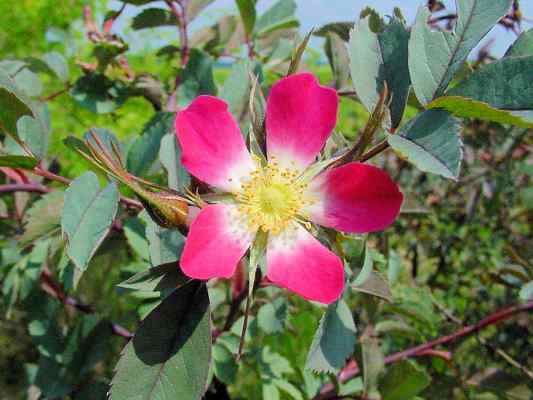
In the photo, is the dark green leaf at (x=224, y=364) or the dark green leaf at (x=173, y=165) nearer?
the dark green leaf at (x=173, y=165)

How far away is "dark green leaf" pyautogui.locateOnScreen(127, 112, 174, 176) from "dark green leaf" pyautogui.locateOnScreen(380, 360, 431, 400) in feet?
1.26

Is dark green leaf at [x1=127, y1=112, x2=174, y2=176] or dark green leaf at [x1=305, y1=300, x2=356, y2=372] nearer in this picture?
dark green leaf at [x1=305, y1=300, x2=356, y2=372]

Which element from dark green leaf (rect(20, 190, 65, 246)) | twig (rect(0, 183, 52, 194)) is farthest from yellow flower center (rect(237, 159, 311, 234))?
twig (rect(0, 183, 52, 194))

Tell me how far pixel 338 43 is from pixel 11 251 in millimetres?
596

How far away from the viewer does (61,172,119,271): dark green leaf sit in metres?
0.49

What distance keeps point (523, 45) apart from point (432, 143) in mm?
131

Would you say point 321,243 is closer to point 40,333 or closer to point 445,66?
point 445,66

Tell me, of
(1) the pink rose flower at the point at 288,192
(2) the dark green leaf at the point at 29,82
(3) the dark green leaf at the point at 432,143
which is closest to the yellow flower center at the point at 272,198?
(1) the pink rose flower at the point at 288,192

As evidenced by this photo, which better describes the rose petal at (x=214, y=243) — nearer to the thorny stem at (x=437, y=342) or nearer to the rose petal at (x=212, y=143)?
the rose petal at (x=212, y=143)

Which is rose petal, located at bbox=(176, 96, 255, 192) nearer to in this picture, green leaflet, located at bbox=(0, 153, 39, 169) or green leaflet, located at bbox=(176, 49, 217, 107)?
green leaflet, located at bbox=(0, 153, 39, 169)

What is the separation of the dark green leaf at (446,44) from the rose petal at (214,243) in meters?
0.18

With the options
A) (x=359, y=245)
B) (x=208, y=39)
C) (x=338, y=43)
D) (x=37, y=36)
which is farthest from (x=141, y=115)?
(x=359, y=245)

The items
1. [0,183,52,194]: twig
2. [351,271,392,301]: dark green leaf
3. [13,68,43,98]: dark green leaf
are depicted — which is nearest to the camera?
[351,271,392,301]: dark green leaf

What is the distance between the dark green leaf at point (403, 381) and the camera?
0.68 metres
